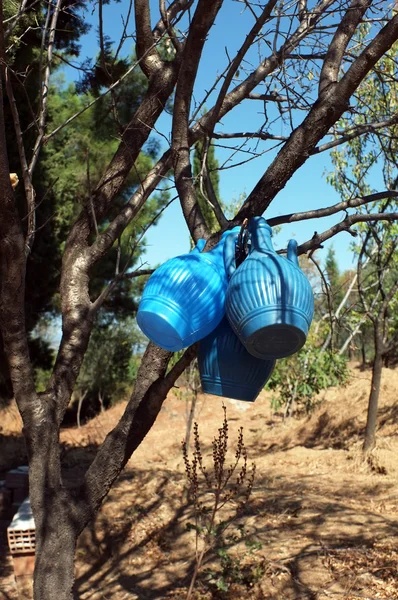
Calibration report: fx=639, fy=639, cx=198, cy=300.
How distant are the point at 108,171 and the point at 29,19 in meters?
2.35

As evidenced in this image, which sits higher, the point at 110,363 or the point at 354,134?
the point at 110,363

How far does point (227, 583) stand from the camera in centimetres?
429

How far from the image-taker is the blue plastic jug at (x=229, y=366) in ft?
5.75

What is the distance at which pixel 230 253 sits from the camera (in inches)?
70.5

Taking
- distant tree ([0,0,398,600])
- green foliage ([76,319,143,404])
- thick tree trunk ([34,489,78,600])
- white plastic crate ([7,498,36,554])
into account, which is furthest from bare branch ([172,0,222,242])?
green foliage ([76,319,143,404])

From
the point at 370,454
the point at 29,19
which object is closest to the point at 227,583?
the point at 29,19

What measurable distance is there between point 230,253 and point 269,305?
30cm

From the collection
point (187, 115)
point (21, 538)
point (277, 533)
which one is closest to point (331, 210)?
point (187, 115)

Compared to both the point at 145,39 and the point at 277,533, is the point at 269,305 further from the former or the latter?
the point at 277,533

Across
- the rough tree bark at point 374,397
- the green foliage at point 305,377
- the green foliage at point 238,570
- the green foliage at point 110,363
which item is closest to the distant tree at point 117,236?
the green foliage at point 238,570

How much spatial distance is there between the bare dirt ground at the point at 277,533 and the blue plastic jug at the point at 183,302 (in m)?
2.85

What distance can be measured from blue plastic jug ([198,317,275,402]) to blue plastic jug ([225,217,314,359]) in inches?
4.0

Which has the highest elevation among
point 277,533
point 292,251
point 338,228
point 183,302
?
point 338,228

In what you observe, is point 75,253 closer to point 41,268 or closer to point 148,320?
point 148,320
